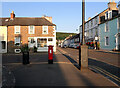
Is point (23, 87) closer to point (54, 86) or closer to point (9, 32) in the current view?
point (54, 86)

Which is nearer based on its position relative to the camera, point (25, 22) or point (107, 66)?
point (107, 66)

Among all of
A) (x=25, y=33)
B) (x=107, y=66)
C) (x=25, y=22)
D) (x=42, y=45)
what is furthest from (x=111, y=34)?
(x=107, y=66)

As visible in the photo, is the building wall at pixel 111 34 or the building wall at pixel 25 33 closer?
the building wall at pixel 25 33

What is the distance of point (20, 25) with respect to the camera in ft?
83.2

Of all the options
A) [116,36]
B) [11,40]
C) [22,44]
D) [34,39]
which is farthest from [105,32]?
[11,40]

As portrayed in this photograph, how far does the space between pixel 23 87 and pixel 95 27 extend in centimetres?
3507

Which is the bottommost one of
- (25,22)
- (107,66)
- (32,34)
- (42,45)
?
(107,66)

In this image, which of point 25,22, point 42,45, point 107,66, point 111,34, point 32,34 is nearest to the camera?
point 107,66

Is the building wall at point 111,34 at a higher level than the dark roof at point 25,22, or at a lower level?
lower

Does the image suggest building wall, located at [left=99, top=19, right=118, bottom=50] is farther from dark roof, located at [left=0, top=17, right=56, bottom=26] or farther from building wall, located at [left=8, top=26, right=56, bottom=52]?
dark roof, located at [left=0, top=17, right=56, bottom=26]

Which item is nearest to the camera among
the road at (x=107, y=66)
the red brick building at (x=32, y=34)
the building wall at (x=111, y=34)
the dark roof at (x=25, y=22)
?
the road at (x=107, y=66)

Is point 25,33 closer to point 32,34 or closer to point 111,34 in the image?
point 32,34

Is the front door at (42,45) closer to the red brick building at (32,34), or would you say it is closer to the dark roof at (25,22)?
the red brick building at (32,34)

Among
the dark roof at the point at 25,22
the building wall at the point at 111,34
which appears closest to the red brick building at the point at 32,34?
the dark roof at the point at 25,22
